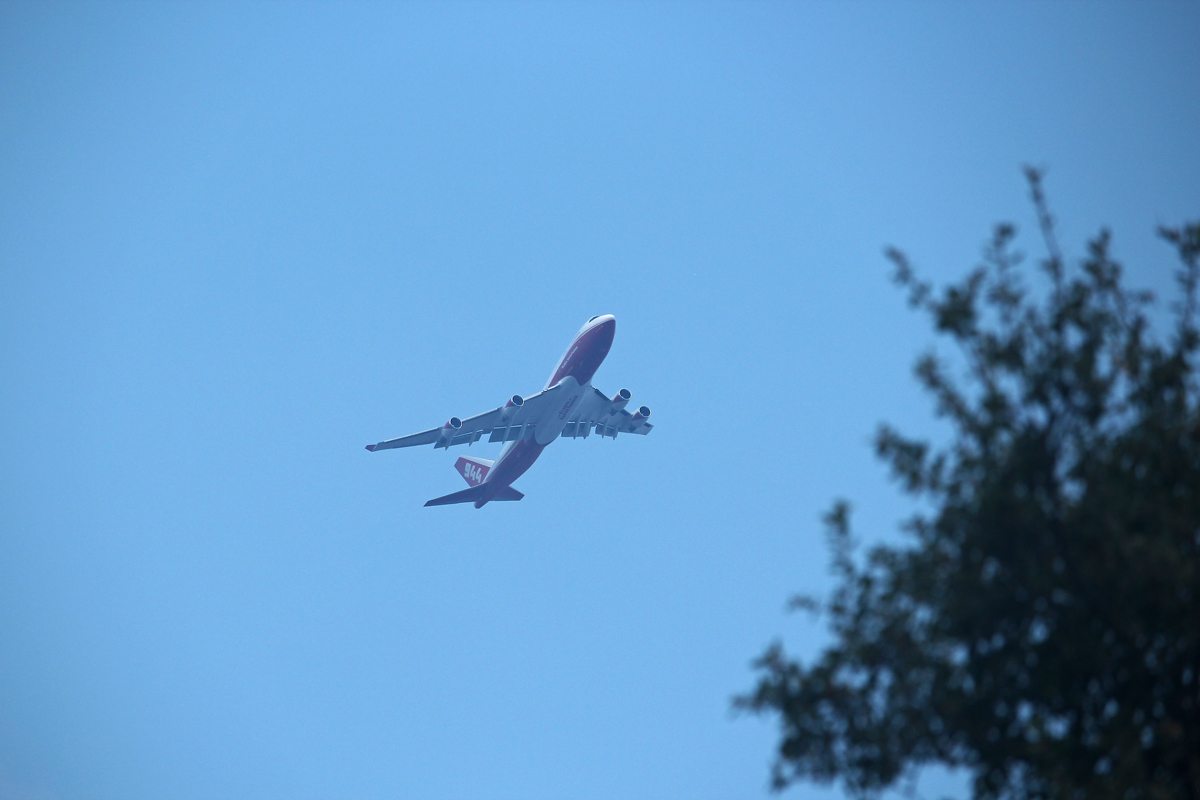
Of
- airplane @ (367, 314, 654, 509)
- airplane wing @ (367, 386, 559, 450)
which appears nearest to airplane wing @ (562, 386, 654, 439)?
airplane @ (367, 314, 654, 509)

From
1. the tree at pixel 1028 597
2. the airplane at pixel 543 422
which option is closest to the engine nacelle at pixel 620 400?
the airplane at pixel 543 422

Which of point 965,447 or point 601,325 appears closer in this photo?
point 965,447

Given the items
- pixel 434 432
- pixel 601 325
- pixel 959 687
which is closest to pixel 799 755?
pixel 959 687

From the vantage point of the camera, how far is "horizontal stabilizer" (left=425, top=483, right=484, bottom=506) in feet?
217

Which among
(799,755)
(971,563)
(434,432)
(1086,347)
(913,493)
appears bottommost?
(799,755)

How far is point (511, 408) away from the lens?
57.8 metres

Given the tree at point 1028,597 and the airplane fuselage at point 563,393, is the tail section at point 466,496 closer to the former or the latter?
the airplane fuselage at point 563,393

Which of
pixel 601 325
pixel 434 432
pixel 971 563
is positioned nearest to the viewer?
pixel 971 563

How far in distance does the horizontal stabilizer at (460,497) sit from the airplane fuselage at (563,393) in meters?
0.60

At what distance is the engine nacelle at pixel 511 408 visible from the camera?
57625 mm

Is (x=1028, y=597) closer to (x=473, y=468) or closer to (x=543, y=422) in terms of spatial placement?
(x=543, y=422)

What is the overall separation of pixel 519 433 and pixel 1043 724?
46.7 m

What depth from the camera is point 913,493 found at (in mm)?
17031

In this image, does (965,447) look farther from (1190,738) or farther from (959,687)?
(1190,738)
